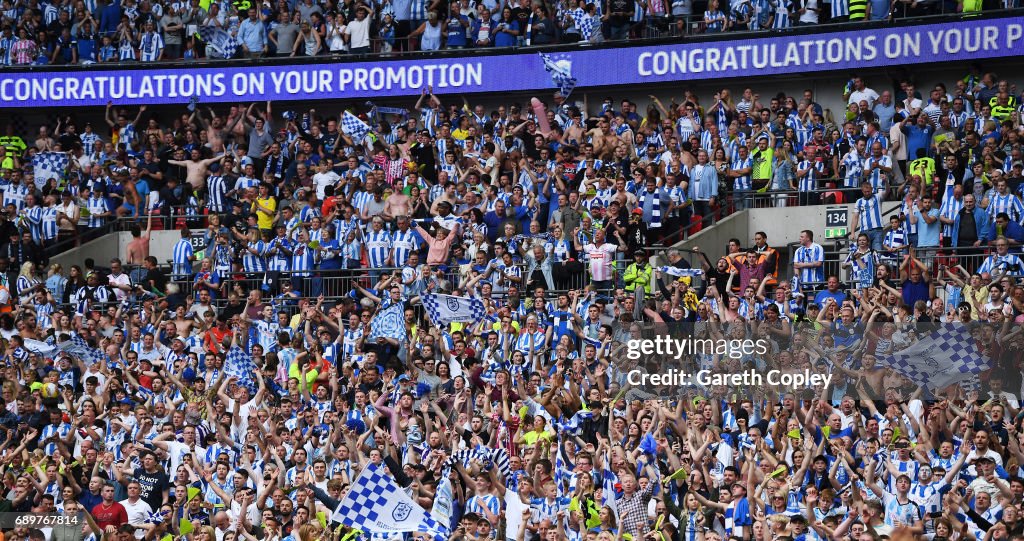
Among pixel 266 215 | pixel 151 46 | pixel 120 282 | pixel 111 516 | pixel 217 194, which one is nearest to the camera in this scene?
pixel 111 516

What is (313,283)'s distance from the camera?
2683 cm

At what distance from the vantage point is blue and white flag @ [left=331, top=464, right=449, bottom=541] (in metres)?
18.6

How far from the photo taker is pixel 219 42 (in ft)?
108

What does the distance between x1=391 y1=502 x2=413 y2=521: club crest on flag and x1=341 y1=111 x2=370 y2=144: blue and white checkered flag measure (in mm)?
11783

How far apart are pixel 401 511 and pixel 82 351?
809cm

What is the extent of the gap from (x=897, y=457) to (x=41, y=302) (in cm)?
1363

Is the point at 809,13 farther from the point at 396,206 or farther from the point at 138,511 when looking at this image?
the point at 138,511

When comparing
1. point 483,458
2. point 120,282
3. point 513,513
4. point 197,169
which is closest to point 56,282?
point 120,282

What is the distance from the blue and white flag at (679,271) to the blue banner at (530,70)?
6.78 metres

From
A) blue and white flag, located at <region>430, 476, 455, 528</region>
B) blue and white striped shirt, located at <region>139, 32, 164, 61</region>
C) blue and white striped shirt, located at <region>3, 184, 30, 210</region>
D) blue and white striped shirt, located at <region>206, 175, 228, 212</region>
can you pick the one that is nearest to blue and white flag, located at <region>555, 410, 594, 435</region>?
blue and white flag, located at <region>430, 476, 455, 528</region>

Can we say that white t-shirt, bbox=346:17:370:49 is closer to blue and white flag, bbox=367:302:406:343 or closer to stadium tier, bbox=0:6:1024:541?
stadium tier, bbox=0:6:1024:541

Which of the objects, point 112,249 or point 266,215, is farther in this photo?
point 112,249

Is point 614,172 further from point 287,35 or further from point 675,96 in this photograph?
point 287,35

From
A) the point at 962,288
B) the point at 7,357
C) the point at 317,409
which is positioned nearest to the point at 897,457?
the point at 962,288
